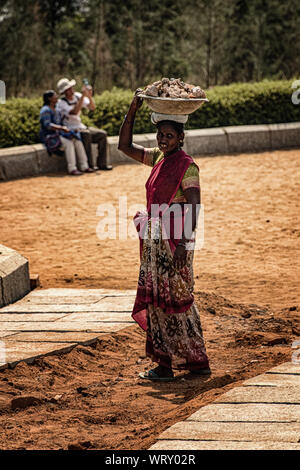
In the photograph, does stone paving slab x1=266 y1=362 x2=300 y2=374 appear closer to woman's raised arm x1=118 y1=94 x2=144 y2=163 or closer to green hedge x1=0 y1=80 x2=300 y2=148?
woman's raised arm x1=118 y1=94 x2=144 y2=163

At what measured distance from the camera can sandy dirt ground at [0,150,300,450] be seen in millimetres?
3844

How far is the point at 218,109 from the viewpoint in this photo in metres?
14.6

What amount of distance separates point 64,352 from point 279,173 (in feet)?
24.7

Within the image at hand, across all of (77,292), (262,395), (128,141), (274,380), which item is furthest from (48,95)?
(262,395)

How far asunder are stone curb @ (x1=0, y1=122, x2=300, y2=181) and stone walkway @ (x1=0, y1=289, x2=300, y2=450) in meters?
6.21

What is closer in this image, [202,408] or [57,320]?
[202,408]

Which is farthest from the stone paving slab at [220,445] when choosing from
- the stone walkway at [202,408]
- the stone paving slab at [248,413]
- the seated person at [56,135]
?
the seated person at [56,135]

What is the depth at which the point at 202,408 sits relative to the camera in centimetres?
356

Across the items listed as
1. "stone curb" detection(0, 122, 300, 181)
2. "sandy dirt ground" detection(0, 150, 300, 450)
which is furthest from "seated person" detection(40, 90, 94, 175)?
"sandy dirt ground" detection(0, 150, 300, 450)

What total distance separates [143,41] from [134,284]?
1438 cm

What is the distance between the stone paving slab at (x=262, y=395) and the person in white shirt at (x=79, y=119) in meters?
8.87

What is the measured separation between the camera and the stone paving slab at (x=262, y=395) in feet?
11.8

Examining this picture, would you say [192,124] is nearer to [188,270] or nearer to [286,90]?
[286,90]
